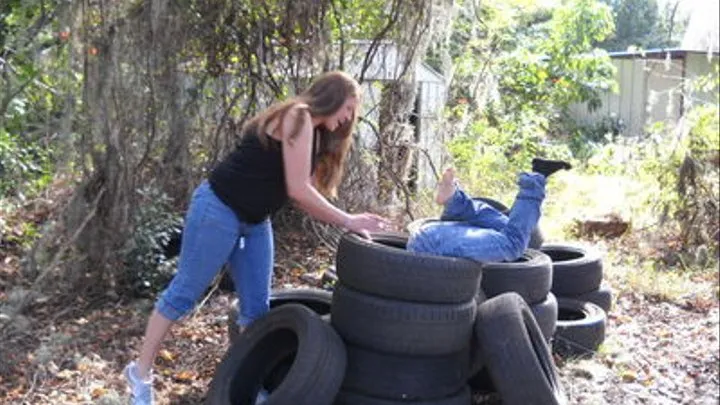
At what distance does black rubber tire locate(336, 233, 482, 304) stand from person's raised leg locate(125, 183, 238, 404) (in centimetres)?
69

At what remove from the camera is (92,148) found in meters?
6.67

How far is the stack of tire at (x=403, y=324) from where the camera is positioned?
422 centimetres

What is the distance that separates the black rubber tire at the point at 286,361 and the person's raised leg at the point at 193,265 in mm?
355

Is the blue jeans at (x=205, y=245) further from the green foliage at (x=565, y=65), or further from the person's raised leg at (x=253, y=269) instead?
the green foliage at (x=565, y=65)

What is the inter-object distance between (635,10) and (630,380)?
2381 cm

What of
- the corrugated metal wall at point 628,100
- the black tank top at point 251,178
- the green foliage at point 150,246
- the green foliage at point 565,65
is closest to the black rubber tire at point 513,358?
the black tank top at point 251,178

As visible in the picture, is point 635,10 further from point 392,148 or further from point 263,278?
point 263,278

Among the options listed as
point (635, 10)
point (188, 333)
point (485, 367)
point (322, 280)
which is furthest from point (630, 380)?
point (635, 10)

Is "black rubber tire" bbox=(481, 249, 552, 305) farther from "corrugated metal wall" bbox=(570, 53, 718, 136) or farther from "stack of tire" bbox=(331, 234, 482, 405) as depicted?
"corrugated metal wall" bbox=(570, 53, 718, 136)

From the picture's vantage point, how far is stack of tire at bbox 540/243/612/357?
231 inches

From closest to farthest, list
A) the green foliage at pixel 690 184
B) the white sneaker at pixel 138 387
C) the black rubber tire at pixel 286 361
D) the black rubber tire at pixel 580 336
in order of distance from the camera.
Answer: the black rubber tire at pixel 286 361, the white sneaker at pixel 138 387, the black rubber tire at pixel 580 336, the green foliage at pixel 690 184

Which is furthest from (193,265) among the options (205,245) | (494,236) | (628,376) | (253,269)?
(628,376)

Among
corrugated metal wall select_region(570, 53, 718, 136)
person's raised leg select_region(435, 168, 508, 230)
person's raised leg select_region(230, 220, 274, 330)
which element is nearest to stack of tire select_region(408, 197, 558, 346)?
person's raised leg select_region(435, 168, 508, 230)

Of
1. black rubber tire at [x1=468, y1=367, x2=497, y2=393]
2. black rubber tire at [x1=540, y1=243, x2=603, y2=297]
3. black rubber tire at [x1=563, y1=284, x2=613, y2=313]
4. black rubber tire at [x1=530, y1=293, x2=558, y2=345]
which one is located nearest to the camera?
black rubber tire at [x1=468, y1=367, x2=497, y2=393]
